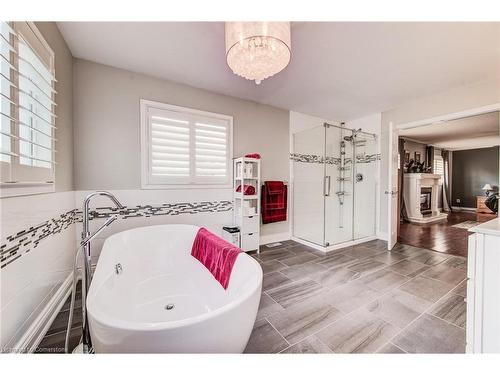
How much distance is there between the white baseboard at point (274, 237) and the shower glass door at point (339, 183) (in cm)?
69

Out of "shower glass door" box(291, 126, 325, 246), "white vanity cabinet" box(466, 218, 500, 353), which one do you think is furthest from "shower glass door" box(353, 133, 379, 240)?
"white vanity cabinet" box(466, 218, 500, 353)

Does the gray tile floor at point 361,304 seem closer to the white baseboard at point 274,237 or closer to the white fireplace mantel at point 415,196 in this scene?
the white baseboard at point 274,237

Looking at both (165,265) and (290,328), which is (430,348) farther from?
(165,265)

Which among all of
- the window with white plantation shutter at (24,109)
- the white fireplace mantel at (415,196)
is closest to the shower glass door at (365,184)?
the white fireplace mantel at (415,196)

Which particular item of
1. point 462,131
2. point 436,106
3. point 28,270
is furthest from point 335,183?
point 28,270

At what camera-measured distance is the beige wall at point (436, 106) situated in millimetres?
2402

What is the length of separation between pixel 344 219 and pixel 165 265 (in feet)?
10.3

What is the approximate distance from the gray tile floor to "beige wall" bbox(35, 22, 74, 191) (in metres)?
2.12

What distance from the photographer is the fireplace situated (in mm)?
5520

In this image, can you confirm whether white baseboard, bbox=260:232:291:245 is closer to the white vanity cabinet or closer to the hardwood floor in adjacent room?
the hardwood floor in adjacent room

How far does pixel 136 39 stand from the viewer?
5.75 ft

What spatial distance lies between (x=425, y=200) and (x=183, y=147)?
22.2ft

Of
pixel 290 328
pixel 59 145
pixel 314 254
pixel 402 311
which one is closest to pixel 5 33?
pixel 59 145

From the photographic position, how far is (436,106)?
9.18 feet
